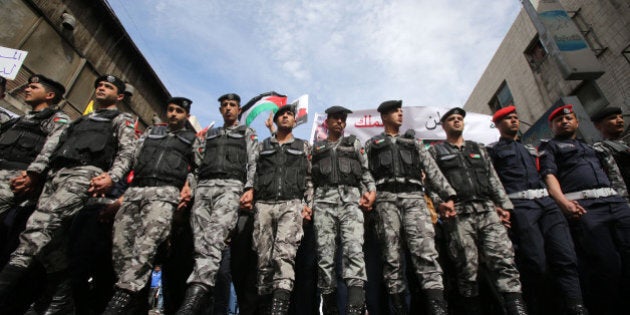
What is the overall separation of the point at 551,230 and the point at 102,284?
19.3 feet

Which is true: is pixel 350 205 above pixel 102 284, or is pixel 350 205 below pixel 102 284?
above

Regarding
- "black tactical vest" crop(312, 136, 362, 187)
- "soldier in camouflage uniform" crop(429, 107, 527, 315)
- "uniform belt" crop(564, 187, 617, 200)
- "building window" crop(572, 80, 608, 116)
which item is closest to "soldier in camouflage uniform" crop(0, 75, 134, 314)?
"black tactical vest" crop(312, 136, 362, 187)

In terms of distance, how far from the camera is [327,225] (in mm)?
3746

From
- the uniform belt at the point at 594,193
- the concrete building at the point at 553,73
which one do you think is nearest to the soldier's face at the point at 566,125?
the uniform belt at the point at 594,193

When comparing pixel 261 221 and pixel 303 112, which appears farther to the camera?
pixel 303 112

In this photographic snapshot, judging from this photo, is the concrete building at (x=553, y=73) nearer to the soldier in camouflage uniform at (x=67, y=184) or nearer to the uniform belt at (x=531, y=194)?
the uniform belt at (x=531, y=194)

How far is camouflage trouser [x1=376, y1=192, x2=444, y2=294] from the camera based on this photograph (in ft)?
11.1

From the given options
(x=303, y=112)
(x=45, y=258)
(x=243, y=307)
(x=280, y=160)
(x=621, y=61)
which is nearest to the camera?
(x=45, y=258)

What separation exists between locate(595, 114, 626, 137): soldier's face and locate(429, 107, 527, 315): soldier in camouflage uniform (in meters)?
2.42

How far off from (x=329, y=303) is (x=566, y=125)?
440 cm

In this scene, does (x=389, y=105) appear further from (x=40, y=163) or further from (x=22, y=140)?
(x=22, y=140)

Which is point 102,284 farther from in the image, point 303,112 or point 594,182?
point 594,182

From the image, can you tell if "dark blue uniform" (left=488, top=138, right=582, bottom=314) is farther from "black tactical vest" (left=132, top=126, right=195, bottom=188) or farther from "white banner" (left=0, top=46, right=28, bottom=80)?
"white banner" (left=0, top=46, right=28, bottom=80)

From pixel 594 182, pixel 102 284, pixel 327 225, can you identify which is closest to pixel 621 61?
pixel 594 182
